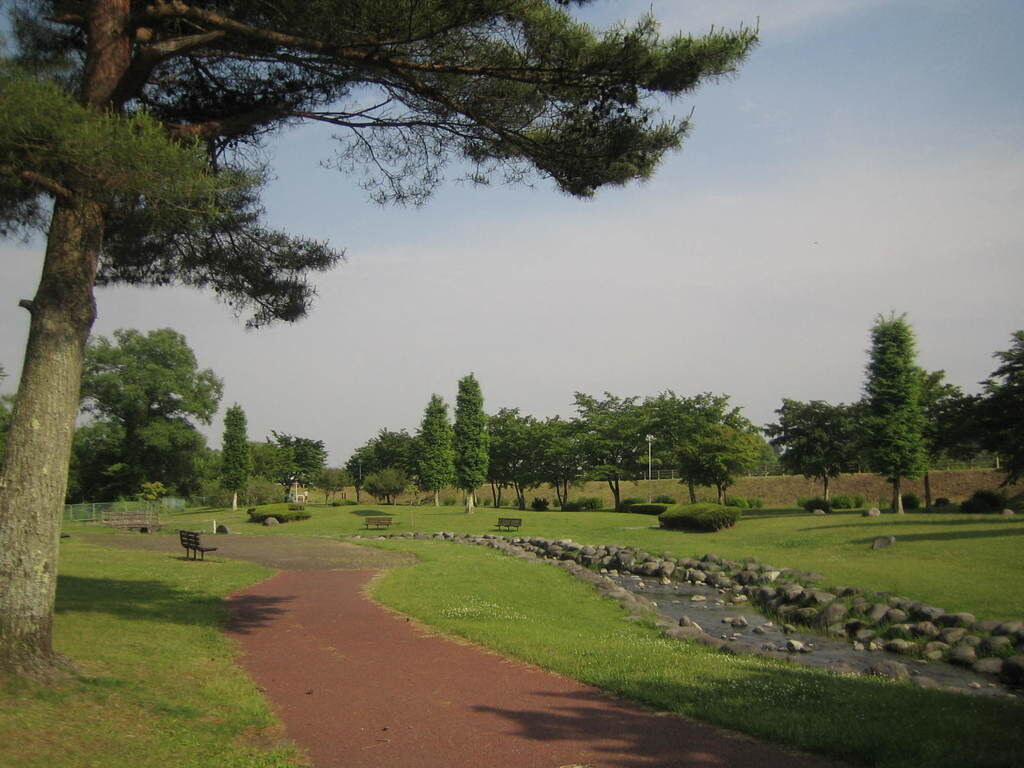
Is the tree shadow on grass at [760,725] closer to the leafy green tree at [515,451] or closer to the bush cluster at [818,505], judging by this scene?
the bush cluster at [818,505]

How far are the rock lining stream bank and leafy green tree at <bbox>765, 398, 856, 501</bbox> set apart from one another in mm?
27380

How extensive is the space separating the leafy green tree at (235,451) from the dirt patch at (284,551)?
26700mm

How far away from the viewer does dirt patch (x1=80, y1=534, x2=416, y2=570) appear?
20547 millimetres

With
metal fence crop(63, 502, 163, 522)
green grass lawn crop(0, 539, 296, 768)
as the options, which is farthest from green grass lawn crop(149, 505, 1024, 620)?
green grass lawn crop(0, 539, 296, 768)

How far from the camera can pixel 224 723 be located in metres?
6.08

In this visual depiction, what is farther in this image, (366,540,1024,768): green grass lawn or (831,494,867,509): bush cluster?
(831,494,867,509): bush cluster

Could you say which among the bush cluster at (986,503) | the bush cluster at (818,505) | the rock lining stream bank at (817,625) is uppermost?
the bush cluster at (986,503)

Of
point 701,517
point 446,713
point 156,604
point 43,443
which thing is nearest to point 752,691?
point 446,713

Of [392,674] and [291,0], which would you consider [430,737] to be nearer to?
[392,674]

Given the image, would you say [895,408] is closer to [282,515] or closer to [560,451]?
[560,451]

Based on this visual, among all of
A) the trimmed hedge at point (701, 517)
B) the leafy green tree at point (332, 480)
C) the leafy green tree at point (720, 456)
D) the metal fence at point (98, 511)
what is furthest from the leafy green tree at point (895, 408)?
the leafy green tree at point (332, 480)

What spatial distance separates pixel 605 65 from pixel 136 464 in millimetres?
59049

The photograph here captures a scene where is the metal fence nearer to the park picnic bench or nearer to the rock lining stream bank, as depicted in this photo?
the park picnic bench

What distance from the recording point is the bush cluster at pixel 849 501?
43031mm
